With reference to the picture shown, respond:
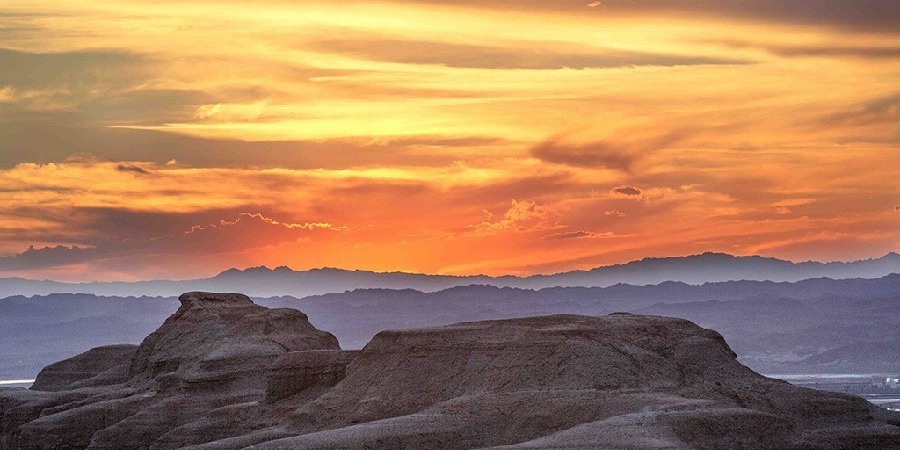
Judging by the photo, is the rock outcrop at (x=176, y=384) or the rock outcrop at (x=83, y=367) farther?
the rock outcrop at (x=83, y=367)

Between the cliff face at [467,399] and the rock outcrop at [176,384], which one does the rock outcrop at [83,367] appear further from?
the cliff face at [467,399]

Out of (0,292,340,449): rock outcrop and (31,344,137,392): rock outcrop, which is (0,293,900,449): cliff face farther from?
(31,344,137,392): rock outcrop

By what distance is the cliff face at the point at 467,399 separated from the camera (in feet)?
220

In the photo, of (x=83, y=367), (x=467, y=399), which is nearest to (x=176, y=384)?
(x=467, y=399)

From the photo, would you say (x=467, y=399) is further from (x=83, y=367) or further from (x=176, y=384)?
(x=83, y=367)

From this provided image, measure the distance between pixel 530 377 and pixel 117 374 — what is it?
6286 cm

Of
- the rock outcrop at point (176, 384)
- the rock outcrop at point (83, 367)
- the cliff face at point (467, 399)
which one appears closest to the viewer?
the cliff face at point (467, 399)

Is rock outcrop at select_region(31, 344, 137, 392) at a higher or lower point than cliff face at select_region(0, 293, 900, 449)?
higher

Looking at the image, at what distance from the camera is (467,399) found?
74.1 meters

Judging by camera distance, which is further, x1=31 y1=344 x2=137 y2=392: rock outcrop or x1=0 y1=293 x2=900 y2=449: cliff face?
x1=31 y1=344 x2=137 y2=392: rock outcrop

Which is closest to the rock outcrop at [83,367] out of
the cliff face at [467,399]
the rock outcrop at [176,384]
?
the rock outcrop at [176,384]

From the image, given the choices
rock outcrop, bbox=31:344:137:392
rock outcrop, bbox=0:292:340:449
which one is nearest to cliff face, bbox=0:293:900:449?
rock outcrop, bbox=0:292:340:449

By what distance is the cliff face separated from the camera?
67.1m

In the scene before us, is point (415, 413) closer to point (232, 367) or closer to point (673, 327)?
point (673, 327)
